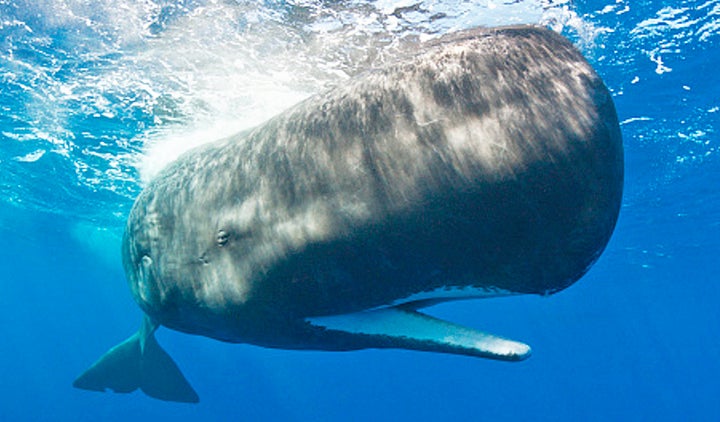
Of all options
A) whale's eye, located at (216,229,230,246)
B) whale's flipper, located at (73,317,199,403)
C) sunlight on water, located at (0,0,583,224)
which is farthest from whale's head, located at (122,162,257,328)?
sunlight on water, located at (0,0,583,224)

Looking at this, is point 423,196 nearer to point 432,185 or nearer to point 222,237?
point 432,185

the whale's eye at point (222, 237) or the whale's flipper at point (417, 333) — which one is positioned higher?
the whale's eye at point (222, 237)

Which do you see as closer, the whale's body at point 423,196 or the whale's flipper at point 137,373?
the whale's body at point 423,196

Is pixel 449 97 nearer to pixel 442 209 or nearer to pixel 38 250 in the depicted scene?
pixel 442 209

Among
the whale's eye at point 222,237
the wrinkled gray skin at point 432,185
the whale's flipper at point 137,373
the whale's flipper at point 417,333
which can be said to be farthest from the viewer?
the whale's flipper at point 137,373

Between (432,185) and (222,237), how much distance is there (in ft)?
5.29

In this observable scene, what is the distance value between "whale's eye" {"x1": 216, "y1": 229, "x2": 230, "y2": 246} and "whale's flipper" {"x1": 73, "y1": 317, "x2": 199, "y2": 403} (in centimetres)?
615

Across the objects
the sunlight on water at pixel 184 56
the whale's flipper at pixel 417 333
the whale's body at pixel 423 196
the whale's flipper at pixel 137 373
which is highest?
the sunlight on water at pixel 184 56

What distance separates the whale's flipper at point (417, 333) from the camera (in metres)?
2.30

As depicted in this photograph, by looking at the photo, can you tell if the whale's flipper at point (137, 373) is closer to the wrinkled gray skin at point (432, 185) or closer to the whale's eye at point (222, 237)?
the whale's eye at point (222, 237)

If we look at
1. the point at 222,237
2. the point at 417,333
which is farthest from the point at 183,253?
the point at 417,333

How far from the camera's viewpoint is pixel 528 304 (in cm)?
6831

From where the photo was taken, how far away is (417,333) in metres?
2.54

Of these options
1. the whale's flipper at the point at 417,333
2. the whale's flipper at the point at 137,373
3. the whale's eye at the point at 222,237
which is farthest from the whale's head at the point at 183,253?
the whale's flipper at the point at 137,373
